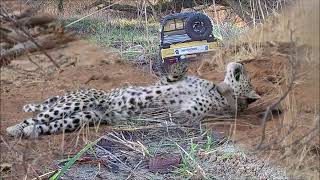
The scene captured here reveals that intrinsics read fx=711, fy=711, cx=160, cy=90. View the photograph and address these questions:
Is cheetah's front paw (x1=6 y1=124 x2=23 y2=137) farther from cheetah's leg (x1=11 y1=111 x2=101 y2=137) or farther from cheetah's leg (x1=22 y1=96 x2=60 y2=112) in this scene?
cheetah's leg (x1=22 y1=96 x2=60 y2=112)

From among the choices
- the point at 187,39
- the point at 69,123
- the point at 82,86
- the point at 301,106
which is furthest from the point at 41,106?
the point at 301,106

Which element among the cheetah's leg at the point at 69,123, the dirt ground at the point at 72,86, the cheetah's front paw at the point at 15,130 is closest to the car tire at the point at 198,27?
the dirt ground at the point at 72,86

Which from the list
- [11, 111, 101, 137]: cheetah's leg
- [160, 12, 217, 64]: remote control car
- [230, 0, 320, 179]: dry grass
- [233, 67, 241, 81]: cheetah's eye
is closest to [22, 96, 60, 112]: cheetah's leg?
[11, 111, 101, 137]: cheetah's leg

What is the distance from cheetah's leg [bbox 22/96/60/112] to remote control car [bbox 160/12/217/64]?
3.78 feet

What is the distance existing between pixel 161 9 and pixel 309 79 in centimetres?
505

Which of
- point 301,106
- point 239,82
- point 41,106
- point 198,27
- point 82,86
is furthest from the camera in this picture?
point 198,27

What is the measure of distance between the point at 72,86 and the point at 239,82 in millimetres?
1624

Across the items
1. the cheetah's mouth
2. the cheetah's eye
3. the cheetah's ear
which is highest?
the cheetah's eye

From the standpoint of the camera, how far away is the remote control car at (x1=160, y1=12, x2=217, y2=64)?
592 cm

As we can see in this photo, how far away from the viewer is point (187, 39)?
5.99 m

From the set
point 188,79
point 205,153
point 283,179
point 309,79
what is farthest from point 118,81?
point 309,79

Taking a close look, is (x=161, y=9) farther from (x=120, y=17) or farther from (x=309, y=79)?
(x=309, y=79)

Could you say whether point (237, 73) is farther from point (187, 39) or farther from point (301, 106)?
point (301, 106)

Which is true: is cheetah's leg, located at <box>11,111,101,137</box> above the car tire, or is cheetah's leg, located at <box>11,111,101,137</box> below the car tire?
below
